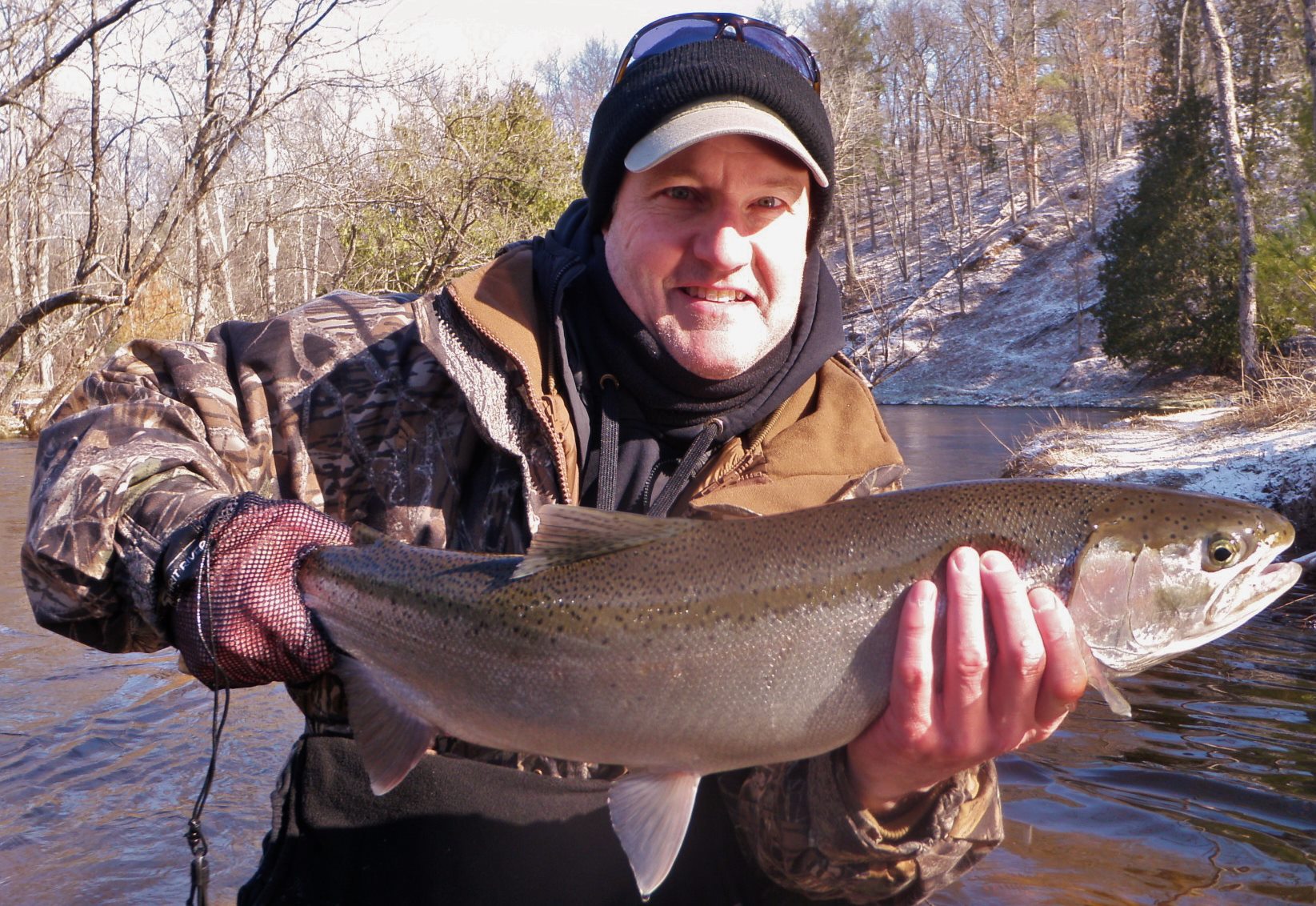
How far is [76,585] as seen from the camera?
234 cm

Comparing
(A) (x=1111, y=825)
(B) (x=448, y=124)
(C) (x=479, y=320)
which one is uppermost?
(B) (x=448, y=124)

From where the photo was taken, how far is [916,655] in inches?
83.7

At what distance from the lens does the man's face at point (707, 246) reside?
270 centimetres

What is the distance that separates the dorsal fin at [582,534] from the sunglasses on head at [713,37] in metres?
1.30

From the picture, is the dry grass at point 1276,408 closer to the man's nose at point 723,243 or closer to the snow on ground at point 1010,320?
the man's nose at point 723,243

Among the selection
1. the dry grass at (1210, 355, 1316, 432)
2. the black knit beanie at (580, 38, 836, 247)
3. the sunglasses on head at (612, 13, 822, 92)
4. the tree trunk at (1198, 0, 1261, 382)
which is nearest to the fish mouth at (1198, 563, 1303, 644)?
the black knit beanie at (580, 38, 836, 247)

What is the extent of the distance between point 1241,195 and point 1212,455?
8.57 m

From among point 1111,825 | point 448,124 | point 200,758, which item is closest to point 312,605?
point 200,758

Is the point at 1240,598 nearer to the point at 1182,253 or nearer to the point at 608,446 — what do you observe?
the point at 608,446

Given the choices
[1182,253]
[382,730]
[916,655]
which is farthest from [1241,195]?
[382,730]

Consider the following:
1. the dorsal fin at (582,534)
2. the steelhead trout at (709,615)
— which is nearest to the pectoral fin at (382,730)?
the steelhead trout at (709,615)

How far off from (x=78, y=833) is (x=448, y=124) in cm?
1517

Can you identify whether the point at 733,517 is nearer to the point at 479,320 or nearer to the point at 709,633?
the point at 709,633

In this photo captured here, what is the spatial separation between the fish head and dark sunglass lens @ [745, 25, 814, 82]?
1438mm
